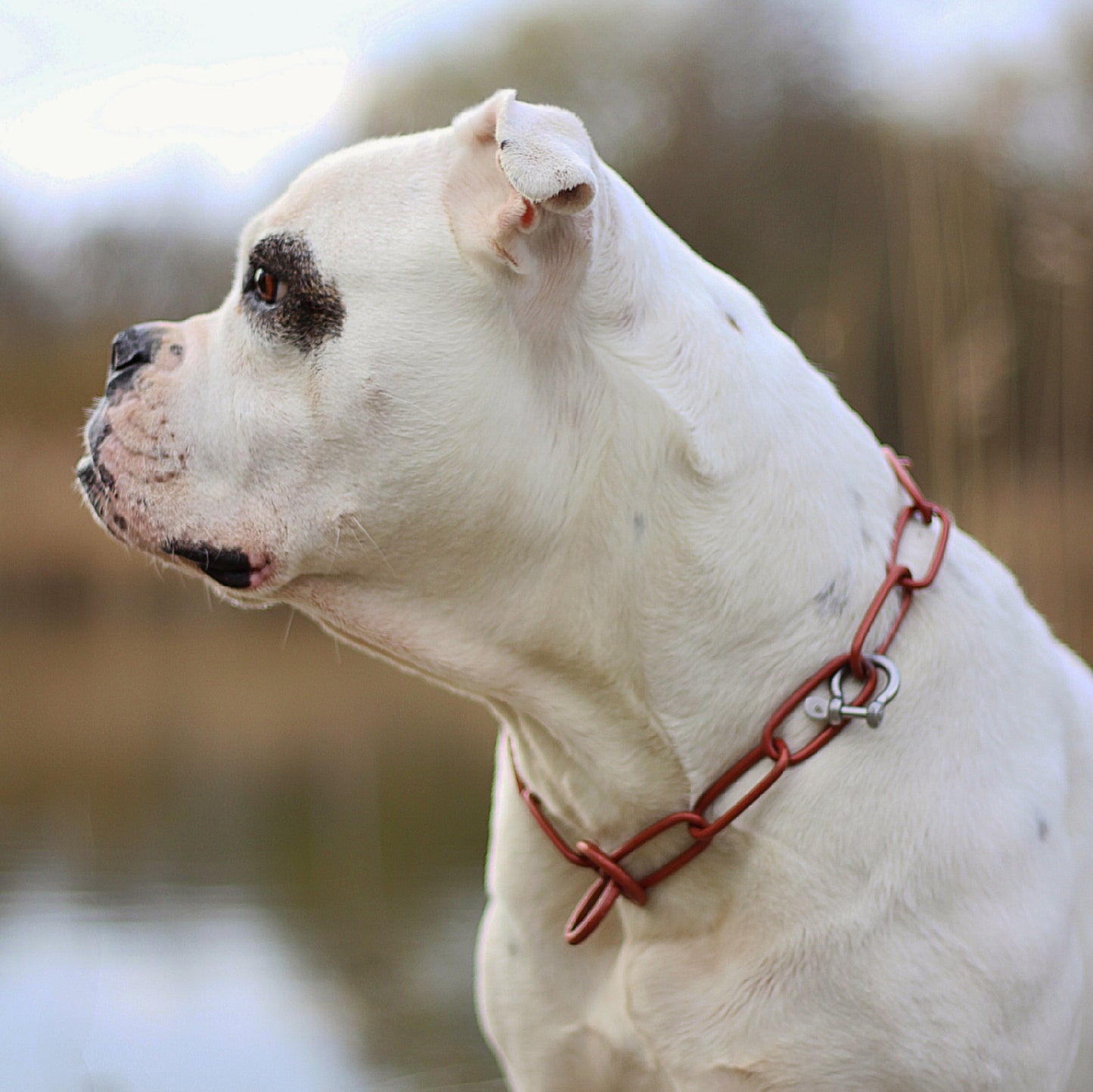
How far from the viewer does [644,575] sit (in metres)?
1.45

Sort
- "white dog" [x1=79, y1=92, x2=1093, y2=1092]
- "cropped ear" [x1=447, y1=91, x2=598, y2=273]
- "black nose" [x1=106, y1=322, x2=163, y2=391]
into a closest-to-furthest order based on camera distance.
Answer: "cropped ear" [x1=447, y1=91, x2=598, y2=273]
"white dog" [x1=79, y1=92, x2=1093, y2=1092]
"black nose" [x1=106, y1=322, x2=163, y2=391]

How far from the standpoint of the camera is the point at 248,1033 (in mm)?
2709

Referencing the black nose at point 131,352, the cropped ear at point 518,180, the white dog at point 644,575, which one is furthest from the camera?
the black nose at point 131,352

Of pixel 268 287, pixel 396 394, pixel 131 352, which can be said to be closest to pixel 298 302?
pixel 268 287

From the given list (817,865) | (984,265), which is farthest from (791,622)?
(984,265)

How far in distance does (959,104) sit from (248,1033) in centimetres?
592

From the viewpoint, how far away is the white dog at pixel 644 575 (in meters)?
1.42

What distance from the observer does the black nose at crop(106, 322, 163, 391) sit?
1604mm

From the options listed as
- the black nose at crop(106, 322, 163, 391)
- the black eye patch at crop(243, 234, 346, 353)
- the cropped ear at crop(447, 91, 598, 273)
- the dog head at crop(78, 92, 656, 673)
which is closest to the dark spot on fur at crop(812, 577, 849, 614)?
the dog head at crop(78, 92, 656, 673)

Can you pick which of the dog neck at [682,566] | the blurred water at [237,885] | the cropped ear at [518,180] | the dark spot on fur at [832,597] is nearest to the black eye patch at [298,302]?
the cropped ear at [518,180]

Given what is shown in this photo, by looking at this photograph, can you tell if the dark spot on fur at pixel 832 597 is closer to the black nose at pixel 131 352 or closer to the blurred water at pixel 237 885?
the black nose at pixel 131 352

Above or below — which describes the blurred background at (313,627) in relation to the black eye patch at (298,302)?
below

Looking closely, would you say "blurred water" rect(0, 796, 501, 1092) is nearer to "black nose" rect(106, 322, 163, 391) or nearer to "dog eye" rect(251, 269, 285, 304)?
"black nose" rect(106, 322, 163, 391)

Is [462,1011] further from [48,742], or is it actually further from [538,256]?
[48,742]
